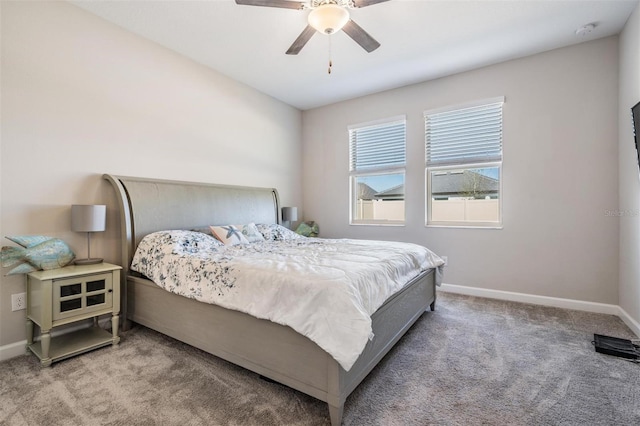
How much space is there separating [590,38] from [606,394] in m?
3.42

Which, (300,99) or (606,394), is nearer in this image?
(606,394)

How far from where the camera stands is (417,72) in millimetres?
3801

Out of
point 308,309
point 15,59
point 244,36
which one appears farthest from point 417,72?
point 15,59

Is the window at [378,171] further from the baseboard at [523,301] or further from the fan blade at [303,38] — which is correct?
the fan blade at [303,38]

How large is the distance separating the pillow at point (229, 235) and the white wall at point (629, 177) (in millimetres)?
3757

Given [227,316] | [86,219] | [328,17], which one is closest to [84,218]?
[86,219]

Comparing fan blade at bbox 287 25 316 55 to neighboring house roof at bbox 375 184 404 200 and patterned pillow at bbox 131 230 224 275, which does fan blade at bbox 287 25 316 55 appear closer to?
patterned pillow at bbox 131 230 224 275

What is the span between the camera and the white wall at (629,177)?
2588mm

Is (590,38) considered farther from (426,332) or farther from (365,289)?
(365,289)

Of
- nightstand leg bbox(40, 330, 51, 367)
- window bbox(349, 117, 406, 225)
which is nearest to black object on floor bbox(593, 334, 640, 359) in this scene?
window bbox(349, 117, 406, 225)

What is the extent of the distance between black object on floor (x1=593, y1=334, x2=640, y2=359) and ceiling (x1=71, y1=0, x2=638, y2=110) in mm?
2897

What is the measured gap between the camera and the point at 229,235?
10.3 ft

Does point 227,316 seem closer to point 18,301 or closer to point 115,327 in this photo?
point 115,327

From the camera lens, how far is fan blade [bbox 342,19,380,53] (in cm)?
222
